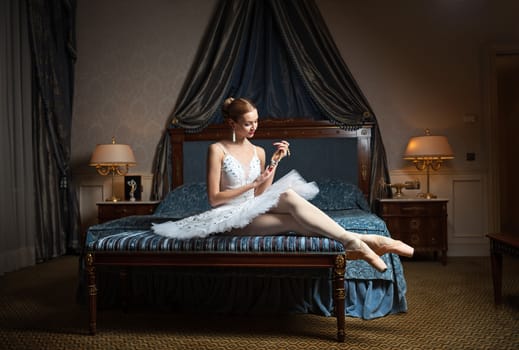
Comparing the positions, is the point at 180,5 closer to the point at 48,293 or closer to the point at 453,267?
the point at 48,293

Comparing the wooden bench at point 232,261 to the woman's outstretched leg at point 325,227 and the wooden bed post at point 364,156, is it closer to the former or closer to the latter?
the woman's outstretched leg at point 325,227

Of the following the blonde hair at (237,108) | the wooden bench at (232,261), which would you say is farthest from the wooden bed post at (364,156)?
the wooden bench at (232,261)

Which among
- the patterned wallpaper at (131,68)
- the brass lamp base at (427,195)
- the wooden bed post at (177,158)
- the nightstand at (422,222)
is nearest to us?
the nightstand at (422,222)

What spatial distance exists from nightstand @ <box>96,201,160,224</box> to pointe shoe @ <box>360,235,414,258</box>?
114 inches

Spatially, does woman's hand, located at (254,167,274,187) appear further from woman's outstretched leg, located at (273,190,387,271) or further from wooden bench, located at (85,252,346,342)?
wooden bench, located at (85,252,346,342)

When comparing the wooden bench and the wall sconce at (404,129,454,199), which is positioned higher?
the wall sconce at (404,129,454,199)

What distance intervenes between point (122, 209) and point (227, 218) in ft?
8.69

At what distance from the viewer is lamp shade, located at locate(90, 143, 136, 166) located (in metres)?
4.85

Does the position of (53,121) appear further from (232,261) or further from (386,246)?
(386,246)

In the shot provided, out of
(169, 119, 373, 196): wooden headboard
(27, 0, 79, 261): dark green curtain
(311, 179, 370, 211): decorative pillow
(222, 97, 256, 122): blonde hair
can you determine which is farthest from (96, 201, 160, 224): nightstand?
(222, 97, 256, 122): blonde hair

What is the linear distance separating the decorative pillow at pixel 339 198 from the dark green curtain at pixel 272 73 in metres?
0.57

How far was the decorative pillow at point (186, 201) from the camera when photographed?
4371 millimetres

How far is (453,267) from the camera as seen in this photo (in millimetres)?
4332

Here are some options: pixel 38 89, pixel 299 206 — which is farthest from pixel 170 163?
pixel 299 206
